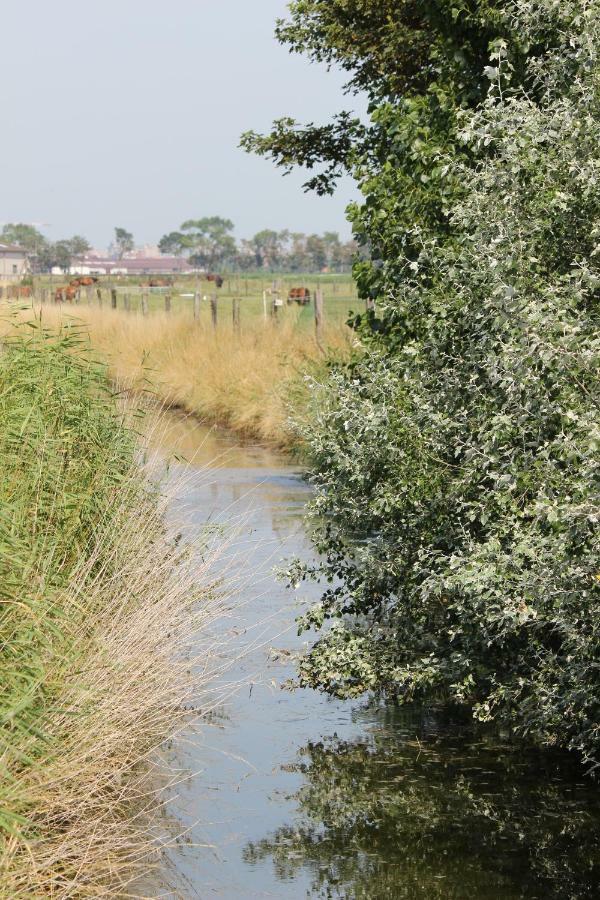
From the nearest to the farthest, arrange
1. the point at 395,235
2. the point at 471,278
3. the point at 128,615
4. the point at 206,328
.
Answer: the point at 128,615 → the point at 471,278 → the point at 395,235 → the point at 206,328

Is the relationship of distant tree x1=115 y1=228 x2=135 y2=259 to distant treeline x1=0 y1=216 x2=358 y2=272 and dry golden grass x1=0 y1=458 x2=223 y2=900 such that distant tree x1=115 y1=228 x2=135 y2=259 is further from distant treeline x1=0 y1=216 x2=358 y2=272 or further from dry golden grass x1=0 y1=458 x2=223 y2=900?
dry golden grass x1=0 y1=458 x2=223 y2=900

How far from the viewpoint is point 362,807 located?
742cm

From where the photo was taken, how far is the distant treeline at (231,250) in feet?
501

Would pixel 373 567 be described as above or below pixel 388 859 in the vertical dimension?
above

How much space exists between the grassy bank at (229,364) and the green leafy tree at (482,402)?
10873 millimetres

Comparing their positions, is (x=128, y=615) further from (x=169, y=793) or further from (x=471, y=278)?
(x=471, y=278)

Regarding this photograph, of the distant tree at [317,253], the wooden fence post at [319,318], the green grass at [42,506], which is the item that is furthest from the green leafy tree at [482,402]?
the distant tree at [317,253]

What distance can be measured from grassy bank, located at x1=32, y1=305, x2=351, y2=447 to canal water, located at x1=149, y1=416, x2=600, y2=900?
11.4m

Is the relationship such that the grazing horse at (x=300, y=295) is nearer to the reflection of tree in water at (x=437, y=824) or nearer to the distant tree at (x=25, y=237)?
the reflection of tree in water at (x=437, y=824)

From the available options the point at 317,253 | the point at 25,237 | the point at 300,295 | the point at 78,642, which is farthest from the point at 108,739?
the point at 25,237

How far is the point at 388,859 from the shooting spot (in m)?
6.78

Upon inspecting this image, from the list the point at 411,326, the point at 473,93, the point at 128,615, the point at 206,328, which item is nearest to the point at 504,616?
the point at 128,615

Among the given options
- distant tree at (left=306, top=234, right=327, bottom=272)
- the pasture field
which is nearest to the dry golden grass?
the pasture field

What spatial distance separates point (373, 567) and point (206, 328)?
2124cm
